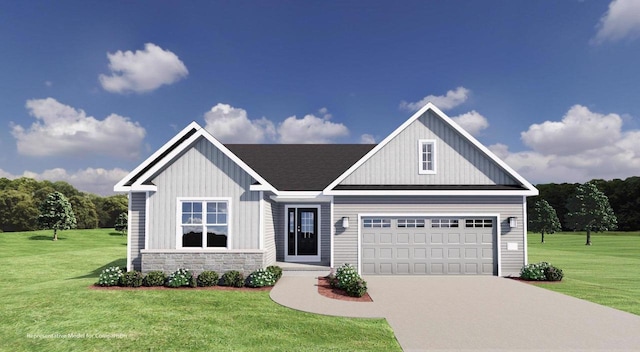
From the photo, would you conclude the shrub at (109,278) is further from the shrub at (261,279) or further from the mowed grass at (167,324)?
the shrub at (261,279)

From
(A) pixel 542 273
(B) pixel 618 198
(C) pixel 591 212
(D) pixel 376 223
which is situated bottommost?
(A) pixel 542 273

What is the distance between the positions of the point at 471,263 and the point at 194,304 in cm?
1139

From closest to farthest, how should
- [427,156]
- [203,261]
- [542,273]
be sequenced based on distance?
[203,261] < [542,273] < [427,156]

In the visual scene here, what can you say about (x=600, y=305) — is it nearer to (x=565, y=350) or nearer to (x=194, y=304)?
(x=565, y=350)

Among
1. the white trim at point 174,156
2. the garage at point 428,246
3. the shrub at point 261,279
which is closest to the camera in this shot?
the shrub at point 261,279

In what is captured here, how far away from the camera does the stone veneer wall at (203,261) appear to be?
13344 mm

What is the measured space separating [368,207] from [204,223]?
6.86 meters

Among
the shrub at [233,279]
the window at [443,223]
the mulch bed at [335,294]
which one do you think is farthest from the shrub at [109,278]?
the window at [443,223]

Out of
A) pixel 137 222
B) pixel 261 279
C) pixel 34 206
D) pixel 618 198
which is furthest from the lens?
pixel 618 198

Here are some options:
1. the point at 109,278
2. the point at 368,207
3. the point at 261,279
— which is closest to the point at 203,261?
the point at 261,279

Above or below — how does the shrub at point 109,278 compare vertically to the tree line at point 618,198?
below

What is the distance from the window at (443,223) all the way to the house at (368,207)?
5cm

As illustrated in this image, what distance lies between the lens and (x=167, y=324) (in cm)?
866

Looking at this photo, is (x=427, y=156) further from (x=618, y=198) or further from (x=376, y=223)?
(x=618, y=198)
